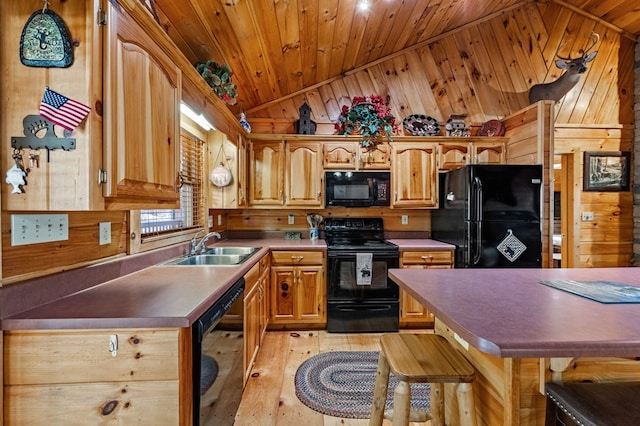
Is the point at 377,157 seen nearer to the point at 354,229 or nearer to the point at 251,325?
the point at 354,229

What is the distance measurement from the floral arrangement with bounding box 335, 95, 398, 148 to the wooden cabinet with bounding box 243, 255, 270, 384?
5.46 ft

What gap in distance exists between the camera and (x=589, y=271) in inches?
66.6

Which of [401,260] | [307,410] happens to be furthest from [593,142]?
[307,410]

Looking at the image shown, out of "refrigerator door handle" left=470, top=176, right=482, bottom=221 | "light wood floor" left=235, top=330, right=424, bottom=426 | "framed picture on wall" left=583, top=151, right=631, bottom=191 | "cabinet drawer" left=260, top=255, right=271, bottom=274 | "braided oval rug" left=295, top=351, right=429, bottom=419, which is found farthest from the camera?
"framed picture on wall" left=583, top=151, right=631, bottom=191

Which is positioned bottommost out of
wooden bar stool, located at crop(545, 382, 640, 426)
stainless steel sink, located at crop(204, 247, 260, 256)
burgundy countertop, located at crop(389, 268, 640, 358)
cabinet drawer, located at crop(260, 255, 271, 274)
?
wooden bar stool, located at crop(545, 382, 640, 426)

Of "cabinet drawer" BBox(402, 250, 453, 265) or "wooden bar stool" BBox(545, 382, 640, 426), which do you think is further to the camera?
"cabinet drawer" BBox(402, 250, 453, 265)

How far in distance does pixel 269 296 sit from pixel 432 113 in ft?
9.54

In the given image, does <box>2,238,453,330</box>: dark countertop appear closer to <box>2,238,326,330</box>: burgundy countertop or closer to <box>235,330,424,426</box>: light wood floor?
<box>2,238,326,330</box>: burgundy countertop

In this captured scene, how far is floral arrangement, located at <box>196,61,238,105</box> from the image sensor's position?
2.13 metres

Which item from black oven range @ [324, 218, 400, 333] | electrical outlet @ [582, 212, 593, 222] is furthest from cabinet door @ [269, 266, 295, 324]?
electrical outlet @ [582, 212, 593, 222]

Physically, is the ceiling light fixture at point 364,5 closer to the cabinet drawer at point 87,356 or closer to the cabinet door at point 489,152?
the cabinet door at point 489,152

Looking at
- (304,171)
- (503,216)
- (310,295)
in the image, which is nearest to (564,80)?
(503,216)

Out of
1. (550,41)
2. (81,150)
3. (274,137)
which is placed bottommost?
(81,150)

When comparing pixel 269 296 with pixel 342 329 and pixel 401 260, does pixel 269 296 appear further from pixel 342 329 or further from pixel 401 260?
pixel 401 260
